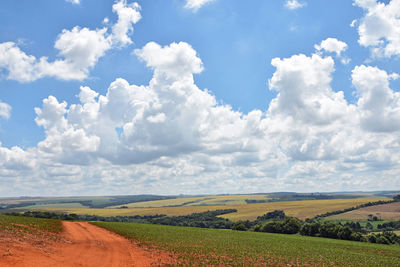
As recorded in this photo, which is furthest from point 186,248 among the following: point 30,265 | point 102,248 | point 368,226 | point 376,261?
point 368,226

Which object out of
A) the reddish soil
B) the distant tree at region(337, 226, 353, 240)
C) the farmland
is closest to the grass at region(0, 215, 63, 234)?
the farmland

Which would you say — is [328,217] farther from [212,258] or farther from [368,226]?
[212,258]

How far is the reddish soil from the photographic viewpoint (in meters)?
25.7

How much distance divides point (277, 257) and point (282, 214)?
125 metres

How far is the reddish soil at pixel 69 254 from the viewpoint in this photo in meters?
25.7

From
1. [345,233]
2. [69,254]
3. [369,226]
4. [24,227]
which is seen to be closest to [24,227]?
[24,227]

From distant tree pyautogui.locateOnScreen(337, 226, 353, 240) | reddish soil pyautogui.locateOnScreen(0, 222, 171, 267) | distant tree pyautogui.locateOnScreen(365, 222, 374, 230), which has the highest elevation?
reddish soil pyautogui.locateOnScreen(0, 222, 171, 267)

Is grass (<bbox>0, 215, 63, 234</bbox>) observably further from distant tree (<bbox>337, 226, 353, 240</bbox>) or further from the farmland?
distant tree (<bbox>337, 226, 353, 240</bbox>)

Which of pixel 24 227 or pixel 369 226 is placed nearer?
pixel 24 227

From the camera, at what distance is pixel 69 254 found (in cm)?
3058

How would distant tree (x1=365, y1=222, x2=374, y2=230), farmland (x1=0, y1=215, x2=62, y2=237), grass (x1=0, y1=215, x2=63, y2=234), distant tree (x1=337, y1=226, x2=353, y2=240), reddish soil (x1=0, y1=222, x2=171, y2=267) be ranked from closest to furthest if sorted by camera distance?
reddish soil (x1=0, y1=222, x2=171, y2=267) → farmland (x1=0, y1=215, x2=62, y2=237) → grass (x1=0, y1=215, x2=63, y2=234) → distant tree (x1=337, y1=226, x2=353, y2=240) → distant tree (x1=365, y1=222, x2=374, y2=230)

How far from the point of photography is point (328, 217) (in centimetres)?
14125

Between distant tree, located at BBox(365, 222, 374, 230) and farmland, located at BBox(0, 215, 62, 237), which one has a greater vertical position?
farmland, located at BBox(0, 215, 62, 237)

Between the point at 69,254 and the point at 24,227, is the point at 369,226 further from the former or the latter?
the point at 24,227
